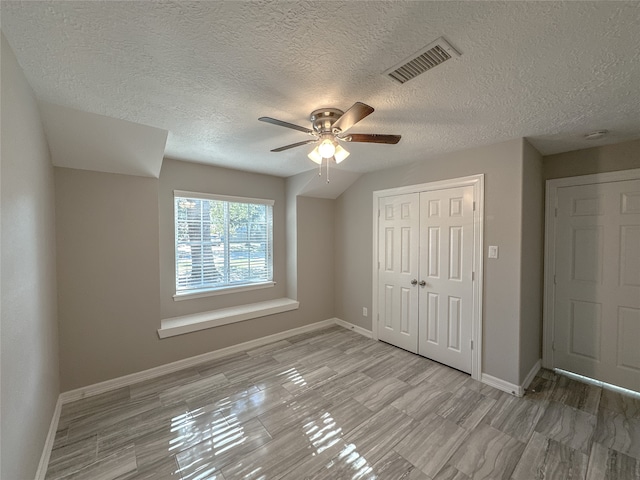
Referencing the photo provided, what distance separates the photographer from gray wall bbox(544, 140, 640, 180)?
96.3 inches

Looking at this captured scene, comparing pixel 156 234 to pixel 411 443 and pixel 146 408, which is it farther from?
pixel 411 443

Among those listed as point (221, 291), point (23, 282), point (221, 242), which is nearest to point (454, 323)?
point (221, 291)

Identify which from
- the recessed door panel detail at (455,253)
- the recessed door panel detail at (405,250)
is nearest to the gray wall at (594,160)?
the recessed door panel detail at (455,253)

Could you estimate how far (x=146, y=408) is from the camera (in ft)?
7.53

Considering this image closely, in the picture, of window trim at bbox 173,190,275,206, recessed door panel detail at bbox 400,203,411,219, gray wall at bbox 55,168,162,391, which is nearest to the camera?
gray wall at bbox 55,168,162,391

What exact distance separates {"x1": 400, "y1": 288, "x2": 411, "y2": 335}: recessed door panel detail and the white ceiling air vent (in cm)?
264

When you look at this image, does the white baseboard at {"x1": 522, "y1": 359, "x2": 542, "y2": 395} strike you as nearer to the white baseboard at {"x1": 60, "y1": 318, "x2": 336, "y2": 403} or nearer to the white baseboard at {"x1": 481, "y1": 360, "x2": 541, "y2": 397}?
the white baseboard at {"x1": 481, "y1": 360, "x2": 541, "y2": 397}

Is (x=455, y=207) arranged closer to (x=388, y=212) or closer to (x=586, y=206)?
(x=388, y=212)

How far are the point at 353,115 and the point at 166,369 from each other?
325 cm

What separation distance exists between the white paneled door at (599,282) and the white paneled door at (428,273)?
3.59ft

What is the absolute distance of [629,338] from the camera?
250 cm

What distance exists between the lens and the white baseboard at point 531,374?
2.59m

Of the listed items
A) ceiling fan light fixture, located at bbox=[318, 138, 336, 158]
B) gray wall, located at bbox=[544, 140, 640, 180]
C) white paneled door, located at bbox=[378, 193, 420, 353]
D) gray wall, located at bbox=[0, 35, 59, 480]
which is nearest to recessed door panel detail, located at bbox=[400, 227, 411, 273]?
white paneled door, located at bbox=[378, 193, 420, 353]

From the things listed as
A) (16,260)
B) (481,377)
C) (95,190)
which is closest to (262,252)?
(95,190)
